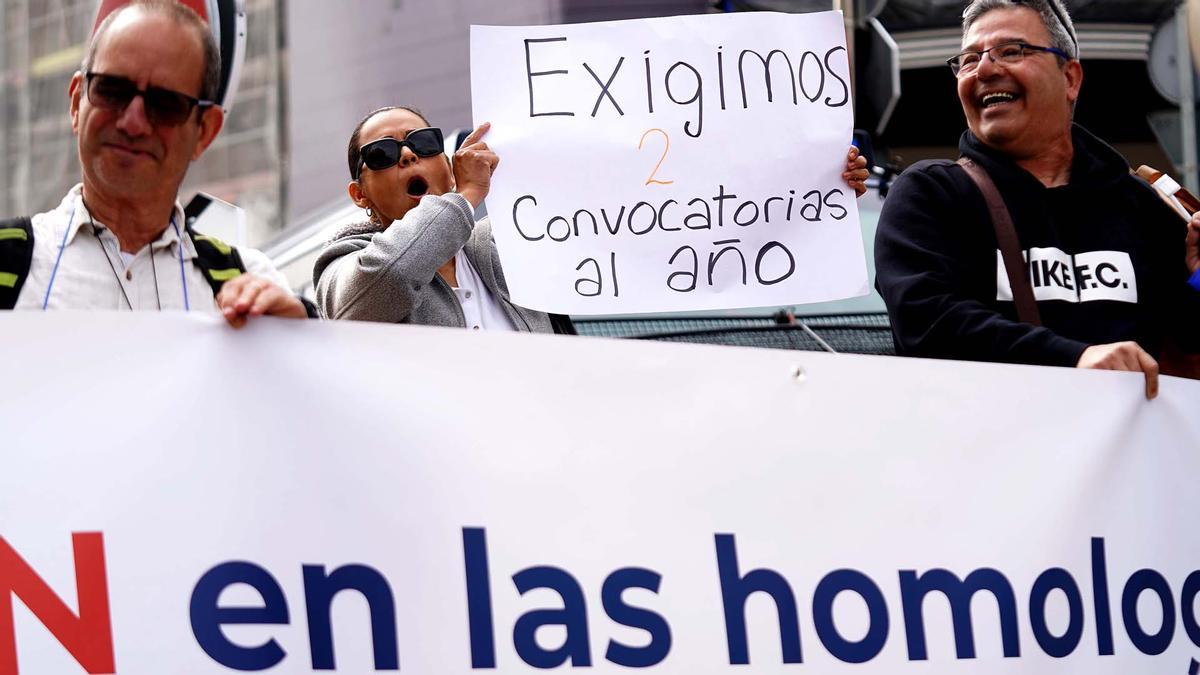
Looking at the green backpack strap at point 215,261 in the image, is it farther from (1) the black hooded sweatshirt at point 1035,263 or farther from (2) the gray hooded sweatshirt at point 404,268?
(1) the black hooded sweatshirt at point 1035,263

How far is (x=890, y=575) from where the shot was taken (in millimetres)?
2680

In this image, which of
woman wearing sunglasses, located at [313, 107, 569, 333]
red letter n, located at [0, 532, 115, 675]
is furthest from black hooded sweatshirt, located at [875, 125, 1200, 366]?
red letter n, located at [0, 532, 115, 675]

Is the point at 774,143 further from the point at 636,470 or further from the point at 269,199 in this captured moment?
the point at 269,199

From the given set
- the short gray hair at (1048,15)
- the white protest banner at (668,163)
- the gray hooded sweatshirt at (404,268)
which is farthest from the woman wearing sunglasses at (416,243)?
the short gray hair at (1048,15)

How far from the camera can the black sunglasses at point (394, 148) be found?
3439 mm

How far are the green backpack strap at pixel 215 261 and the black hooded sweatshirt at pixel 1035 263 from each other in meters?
1.21

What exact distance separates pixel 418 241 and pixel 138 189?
2.39 feet

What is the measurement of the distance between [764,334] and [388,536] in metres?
2.16

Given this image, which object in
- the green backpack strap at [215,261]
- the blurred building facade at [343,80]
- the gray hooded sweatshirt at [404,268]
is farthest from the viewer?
the blurred building facade at [343,80]

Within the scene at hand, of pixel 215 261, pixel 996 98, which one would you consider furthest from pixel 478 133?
pixel 996 98

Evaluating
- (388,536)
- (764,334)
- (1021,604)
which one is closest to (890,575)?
(1021,604)

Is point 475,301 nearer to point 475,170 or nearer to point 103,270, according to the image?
point 475,170

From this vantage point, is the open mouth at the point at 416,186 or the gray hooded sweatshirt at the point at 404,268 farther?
the open mouth at the point at 416,186

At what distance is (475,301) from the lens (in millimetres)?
3465
